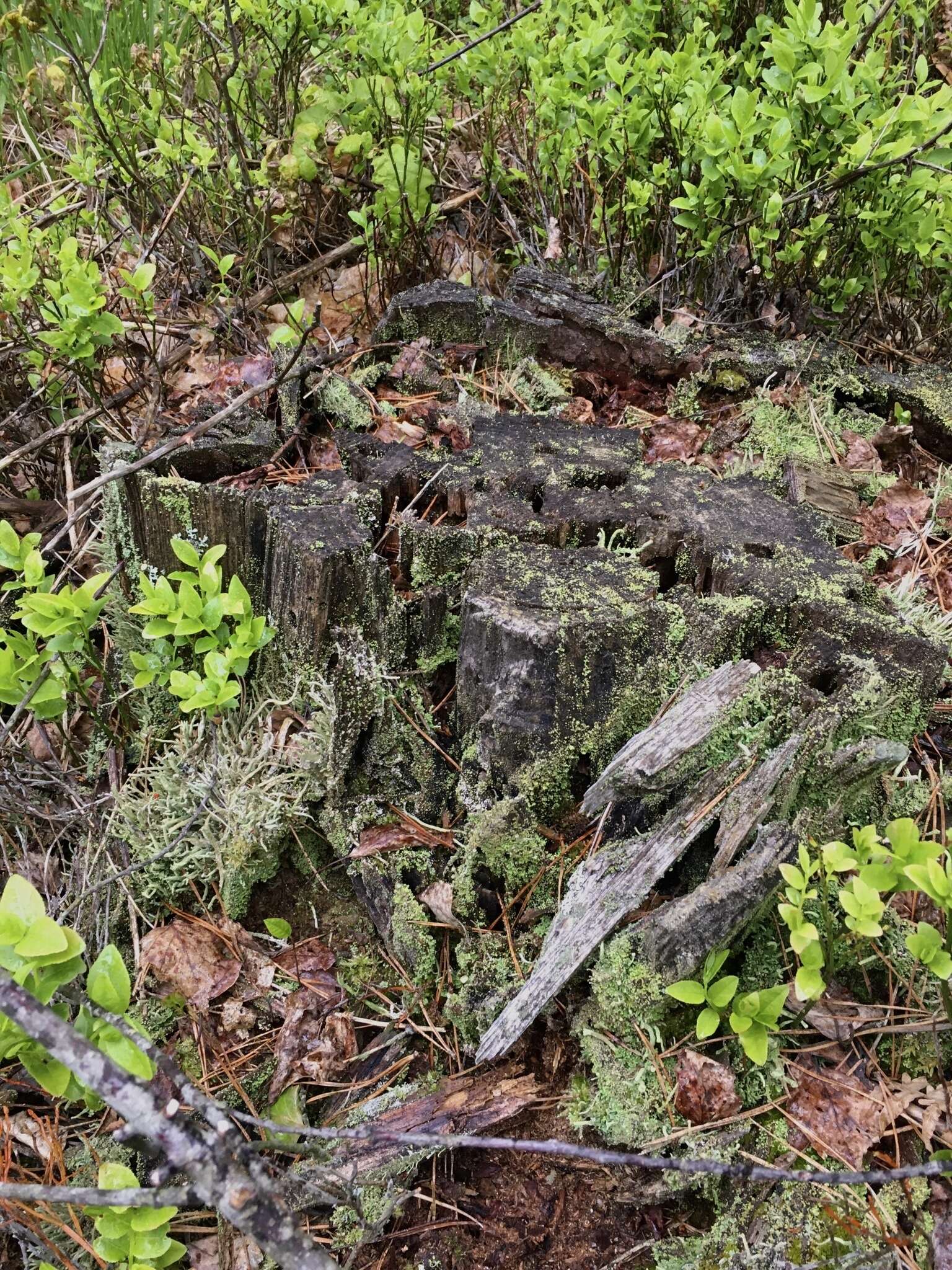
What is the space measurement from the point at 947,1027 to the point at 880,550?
5.34ft

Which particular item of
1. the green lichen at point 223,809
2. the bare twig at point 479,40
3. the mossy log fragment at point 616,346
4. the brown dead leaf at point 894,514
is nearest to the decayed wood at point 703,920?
the green lichen at point 223,809

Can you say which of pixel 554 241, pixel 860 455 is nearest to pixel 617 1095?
pixel 860 455

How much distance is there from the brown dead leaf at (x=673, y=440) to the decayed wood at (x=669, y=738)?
1.26 meters

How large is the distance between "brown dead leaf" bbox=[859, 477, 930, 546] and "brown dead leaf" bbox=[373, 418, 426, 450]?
167 centimetres

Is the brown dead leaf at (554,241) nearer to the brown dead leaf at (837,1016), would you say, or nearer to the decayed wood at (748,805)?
the decayed wood at (748,805)

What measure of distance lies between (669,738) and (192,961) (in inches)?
59.1

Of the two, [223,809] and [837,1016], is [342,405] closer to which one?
[223,809]

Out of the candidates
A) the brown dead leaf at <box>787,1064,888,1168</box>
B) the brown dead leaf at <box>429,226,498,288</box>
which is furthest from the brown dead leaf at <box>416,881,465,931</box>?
the brown dead leaf at <box>429,226,498,288</box>

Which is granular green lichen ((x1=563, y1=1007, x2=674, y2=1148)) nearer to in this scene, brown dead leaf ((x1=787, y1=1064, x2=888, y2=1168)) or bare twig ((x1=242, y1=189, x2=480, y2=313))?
brown dead leaf ((x1=787, y1=1064, x2=888, y2=1168))

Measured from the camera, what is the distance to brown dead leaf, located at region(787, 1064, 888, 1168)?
1.86m

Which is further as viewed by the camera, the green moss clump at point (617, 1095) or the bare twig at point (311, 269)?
the bare twig at point (311, 269)

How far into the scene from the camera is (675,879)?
2.24 m

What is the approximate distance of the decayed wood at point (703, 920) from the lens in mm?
1987

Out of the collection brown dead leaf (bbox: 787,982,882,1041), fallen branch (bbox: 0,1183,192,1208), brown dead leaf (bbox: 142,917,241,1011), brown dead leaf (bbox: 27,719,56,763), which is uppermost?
fallen branch (bbox: 0,1183,192,1208)
